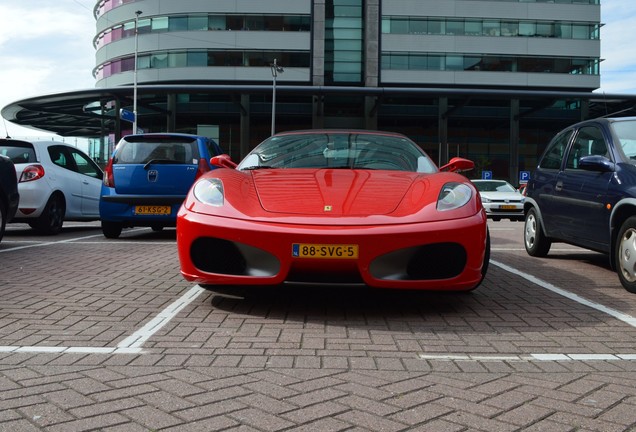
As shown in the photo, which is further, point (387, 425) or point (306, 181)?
point (306, 181)

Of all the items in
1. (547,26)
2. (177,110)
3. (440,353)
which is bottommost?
(440,353)

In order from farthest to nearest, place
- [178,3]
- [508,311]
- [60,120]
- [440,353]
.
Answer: [60,120]
[178,3]
[508,311]
[440,353]

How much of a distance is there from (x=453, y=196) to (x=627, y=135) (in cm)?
259

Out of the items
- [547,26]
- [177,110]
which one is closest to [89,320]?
[177,110]

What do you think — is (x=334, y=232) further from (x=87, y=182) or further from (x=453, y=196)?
(x=87, y=182)

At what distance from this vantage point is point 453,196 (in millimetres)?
4281

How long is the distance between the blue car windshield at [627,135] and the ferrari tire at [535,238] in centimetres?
162

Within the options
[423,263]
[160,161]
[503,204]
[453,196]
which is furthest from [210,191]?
[503,204]

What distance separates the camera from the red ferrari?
3865 mm

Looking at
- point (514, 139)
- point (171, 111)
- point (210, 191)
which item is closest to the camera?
point (210, 191)

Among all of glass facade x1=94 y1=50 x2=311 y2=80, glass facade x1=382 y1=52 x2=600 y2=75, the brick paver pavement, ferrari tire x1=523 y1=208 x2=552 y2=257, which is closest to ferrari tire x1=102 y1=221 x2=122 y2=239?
the brick paver pavement

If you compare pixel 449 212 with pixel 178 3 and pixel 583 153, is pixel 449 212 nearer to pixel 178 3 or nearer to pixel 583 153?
pixel 583 153

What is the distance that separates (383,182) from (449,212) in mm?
660

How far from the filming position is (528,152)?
1975 inches
